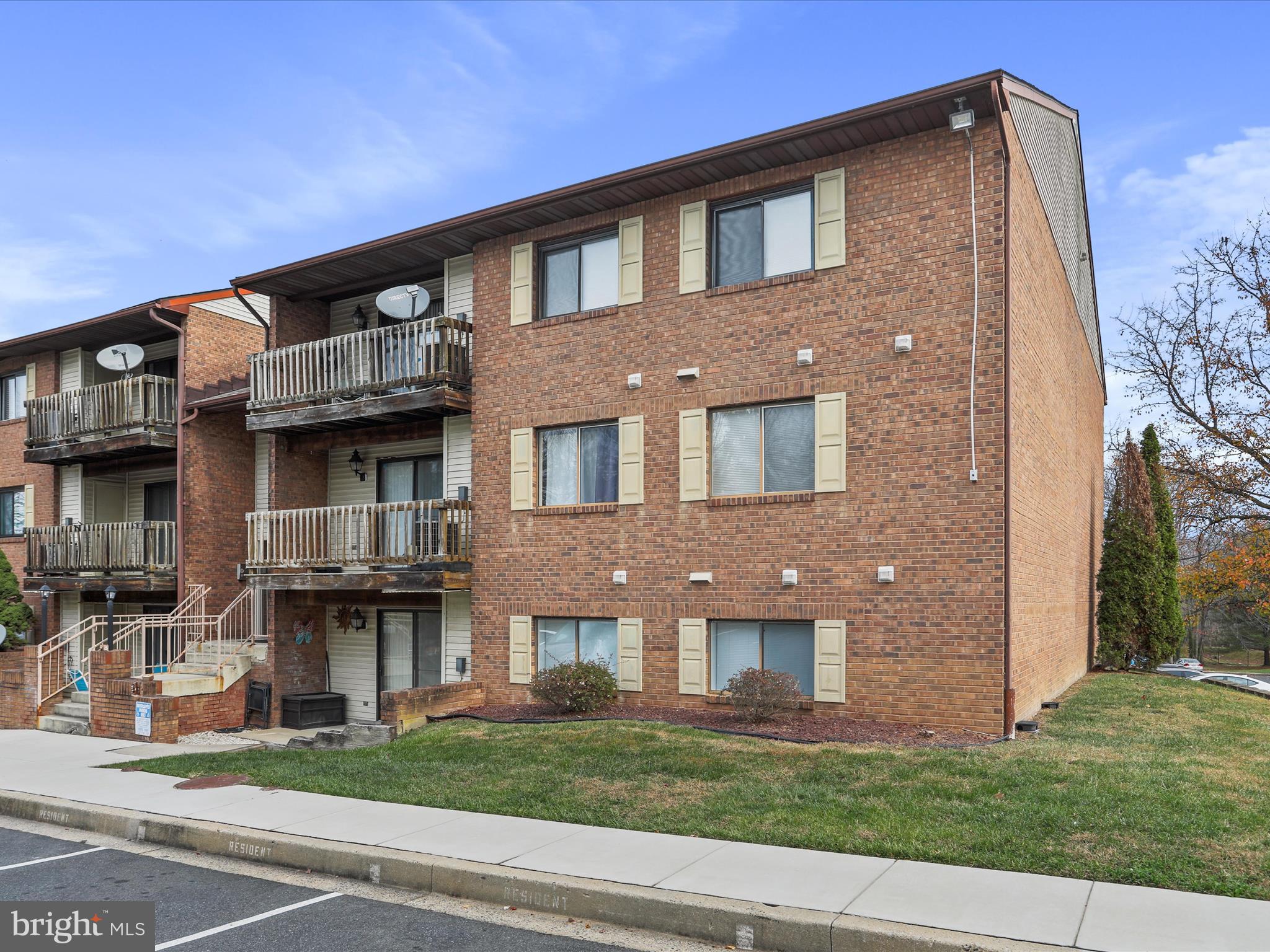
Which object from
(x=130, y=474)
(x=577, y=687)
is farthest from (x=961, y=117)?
(x=130, y=474)

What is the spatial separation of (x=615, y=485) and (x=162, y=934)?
9.16m

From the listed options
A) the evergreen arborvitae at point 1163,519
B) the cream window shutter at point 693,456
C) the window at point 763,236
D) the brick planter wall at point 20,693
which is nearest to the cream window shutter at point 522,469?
the cream window shutter at point 693,456

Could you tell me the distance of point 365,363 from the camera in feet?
54.3

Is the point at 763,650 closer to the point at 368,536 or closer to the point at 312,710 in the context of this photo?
the point at 368,536

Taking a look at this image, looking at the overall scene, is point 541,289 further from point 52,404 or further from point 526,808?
point 52,404

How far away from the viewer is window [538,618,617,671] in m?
14.4

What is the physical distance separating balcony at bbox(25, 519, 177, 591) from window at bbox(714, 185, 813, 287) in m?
12.2

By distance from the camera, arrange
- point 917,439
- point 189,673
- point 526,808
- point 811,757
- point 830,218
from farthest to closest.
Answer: point 189,673, point 830,218, point 917,439, point 811,757, point 526,808

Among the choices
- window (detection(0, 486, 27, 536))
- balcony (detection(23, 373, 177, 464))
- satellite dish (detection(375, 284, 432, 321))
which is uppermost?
satellite dish (detection(375, 284, 432, 321))

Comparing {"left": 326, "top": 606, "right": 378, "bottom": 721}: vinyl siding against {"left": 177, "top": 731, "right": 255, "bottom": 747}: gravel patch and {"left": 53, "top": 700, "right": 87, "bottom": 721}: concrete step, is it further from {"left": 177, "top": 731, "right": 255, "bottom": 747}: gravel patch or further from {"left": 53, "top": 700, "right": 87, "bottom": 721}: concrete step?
{"left": 53, "top": 700, "right": 87, "bottom": 721}: concrete step

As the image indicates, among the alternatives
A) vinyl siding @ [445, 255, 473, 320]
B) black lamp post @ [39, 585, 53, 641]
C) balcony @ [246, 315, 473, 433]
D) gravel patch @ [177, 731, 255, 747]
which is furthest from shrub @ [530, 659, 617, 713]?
black lamp post @ [39, 585, 53, 641]

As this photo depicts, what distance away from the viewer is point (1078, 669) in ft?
67.6

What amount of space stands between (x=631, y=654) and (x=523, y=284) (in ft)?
19.7

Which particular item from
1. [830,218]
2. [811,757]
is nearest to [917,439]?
[830,218]
